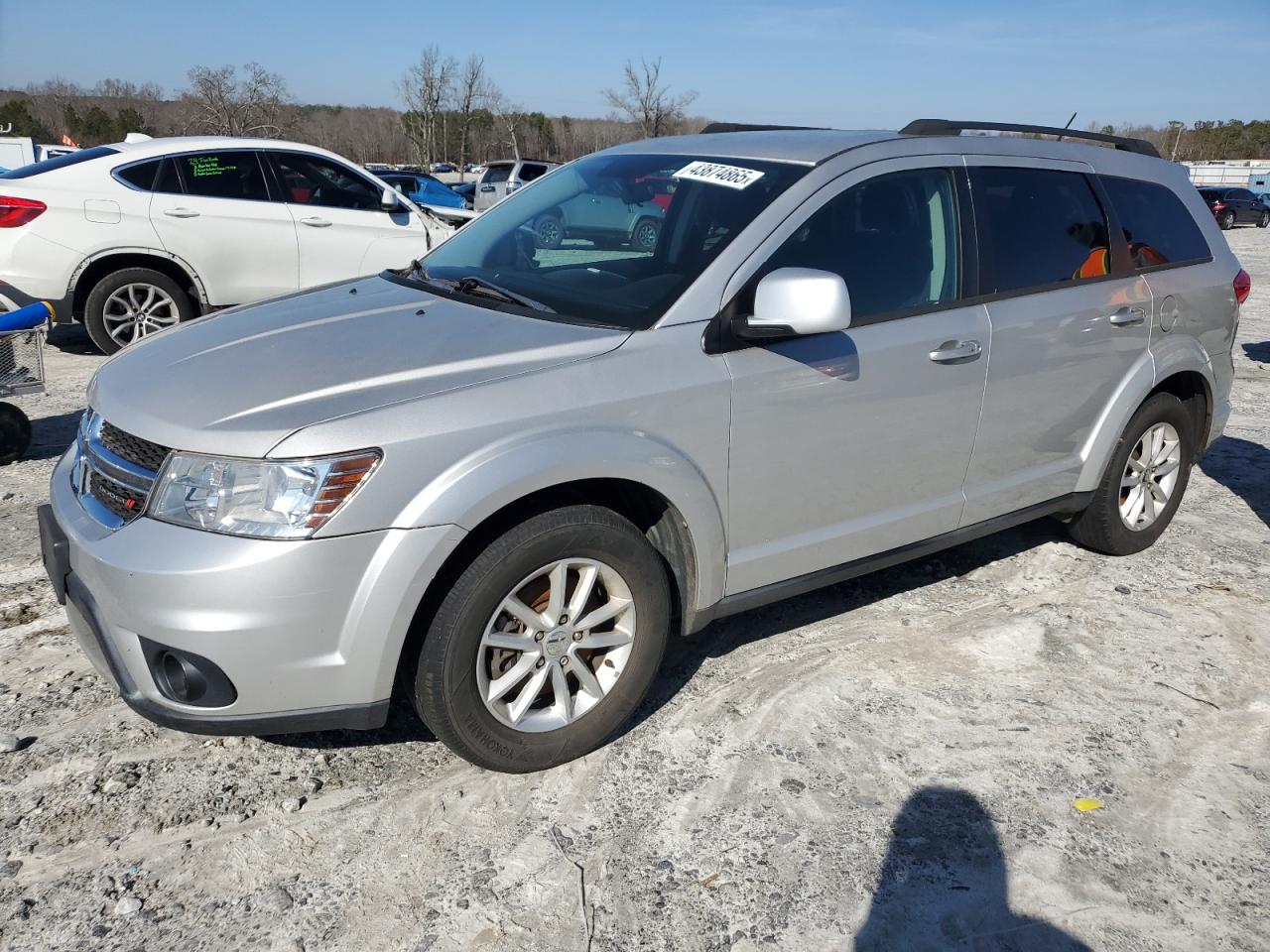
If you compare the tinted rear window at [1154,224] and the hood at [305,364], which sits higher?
the tinted rear window at [1154,224]

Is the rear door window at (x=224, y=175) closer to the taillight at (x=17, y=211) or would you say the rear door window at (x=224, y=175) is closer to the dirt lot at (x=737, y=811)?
the taillight at (x=17, y=211)

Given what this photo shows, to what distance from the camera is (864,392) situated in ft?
11.3

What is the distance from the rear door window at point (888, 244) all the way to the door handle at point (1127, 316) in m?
0.96

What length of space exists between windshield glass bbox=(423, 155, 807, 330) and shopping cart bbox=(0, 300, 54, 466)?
9.63ft

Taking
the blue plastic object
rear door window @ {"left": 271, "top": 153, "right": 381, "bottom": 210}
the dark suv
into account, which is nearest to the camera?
the blue plastic object

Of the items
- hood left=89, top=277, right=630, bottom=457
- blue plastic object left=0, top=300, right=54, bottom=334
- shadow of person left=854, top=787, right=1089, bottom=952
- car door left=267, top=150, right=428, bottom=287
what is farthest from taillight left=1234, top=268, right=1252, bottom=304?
blue plastic object left=0, top=300, right=54, bottom=334

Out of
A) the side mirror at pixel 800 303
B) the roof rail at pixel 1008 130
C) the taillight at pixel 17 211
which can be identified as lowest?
the taillight at pixel 17 211

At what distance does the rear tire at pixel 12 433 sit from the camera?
5730 mm

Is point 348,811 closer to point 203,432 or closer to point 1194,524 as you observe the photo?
point 203,432

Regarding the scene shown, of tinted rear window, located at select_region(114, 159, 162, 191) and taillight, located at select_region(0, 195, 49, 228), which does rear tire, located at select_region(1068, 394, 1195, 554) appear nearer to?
tinted rear window, located at select_region(114, 159, 162, 191)

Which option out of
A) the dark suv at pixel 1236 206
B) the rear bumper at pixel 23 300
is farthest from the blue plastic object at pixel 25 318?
the dark suv at pixel 1236 206

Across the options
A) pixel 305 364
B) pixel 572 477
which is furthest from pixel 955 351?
pixel 305 364

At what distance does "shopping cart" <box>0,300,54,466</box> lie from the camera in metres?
5.62

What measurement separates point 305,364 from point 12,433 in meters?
3.87
